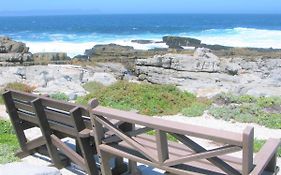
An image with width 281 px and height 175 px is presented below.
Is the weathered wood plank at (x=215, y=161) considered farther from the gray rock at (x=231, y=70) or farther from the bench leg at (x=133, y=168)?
the gray rock at (x=231, y=70)

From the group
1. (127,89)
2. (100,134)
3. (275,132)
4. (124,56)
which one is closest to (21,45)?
(124,56)

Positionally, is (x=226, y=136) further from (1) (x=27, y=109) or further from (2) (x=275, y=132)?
(2) (x=275, y=132)

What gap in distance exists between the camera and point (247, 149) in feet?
13.4

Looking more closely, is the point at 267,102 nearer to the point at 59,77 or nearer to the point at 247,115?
the point at 247,115

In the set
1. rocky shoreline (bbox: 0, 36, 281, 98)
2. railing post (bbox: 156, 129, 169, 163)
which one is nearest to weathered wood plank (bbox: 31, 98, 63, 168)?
railing post (bbox: 156, 129, 169, 163)

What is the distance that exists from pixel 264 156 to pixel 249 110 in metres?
7.49

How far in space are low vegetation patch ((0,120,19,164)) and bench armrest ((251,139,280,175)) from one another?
4.54m

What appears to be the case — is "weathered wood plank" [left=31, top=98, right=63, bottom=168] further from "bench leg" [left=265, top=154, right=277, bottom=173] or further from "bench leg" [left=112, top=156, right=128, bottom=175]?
"bench leg" [left=265, top=154, right=277, bottom=173]

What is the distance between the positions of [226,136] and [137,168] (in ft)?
9.19

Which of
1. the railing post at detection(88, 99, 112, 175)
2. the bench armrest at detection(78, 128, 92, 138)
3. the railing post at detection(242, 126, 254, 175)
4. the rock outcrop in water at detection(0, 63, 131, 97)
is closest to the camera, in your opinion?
the railing post at detection(242, 126, 254, 175)

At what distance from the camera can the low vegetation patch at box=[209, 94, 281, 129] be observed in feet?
36.2

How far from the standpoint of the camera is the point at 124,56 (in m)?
A: 46.4

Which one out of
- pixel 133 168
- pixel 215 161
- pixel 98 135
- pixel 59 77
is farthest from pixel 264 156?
pixel 59 77

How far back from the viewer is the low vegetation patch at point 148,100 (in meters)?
12.4
